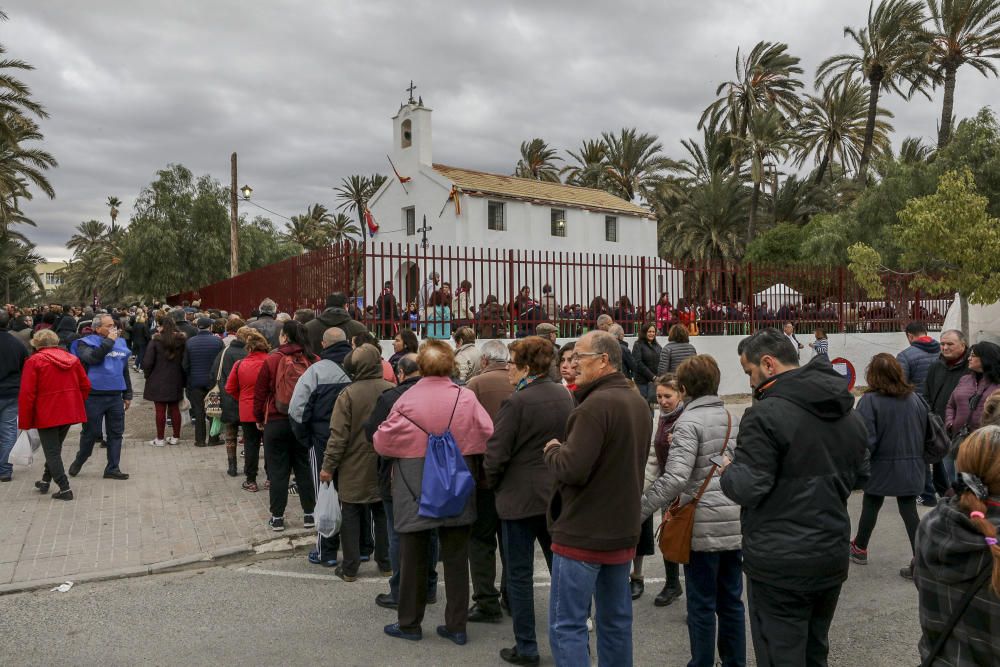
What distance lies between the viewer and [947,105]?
28.2m

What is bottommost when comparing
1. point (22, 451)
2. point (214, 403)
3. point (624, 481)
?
point (22, 451)

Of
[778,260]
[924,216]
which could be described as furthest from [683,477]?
[778,260]

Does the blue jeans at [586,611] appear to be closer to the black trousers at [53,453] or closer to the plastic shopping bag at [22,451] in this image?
the black trousers at [53,453]

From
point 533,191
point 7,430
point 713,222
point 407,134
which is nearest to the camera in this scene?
point 7,430

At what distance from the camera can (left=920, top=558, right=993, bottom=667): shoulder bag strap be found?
7.09 feet

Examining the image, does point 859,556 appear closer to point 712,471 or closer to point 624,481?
point 712,471

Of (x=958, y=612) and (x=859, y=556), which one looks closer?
(x=958, y=612)

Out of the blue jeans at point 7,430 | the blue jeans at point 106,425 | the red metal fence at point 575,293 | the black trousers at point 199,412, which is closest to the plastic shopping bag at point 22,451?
the blue jeans at point 7,430

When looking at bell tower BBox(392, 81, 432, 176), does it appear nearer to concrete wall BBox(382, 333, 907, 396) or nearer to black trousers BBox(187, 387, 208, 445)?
concrete wall BBox(382, 333, 907, 396)

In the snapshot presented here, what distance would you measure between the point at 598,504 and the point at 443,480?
1.21 meters

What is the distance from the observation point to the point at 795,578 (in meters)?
2.99

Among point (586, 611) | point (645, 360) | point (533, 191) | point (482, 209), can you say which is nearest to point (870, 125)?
point (533, 191)

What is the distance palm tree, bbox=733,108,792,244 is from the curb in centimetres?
3354

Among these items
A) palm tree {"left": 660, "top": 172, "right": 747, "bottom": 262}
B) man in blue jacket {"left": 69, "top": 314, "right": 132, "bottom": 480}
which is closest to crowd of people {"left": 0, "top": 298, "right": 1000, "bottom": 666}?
man in blue jacket {"left": 69, "top": 314, "right": 132, "bottom": 480}
